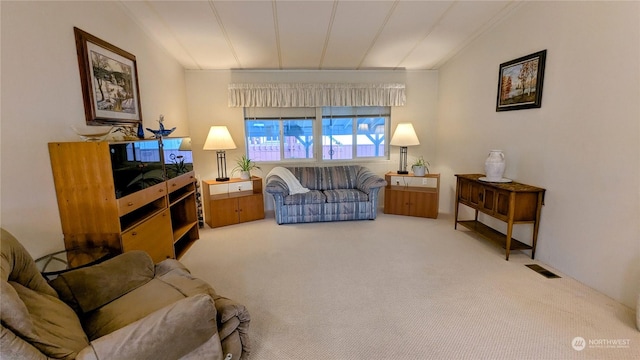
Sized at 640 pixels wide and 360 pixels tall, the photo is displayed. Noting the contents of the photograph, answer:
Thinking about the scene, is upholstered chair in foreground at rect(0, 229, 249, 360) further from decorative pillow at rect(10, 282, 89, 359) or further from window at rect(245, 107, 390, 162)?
window at rect(245, 107, 390, 162)

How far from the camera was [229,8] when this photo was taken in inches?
110

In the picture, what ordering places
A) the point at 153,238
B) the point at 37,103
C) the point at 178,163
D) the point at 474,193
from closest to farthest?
the point at 37,103
the point at 153,238
the point at 178,163
the point at 474,193

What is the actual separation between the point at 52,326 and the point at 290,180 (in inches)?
130

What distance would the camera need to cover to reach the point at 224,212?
4.21m

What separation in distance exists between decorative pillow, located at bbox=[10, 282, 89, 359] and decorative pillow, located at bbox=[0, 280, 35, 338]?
30 millimetres

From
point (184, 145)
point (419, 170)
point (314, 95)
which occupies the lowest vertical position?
point (419, 170)

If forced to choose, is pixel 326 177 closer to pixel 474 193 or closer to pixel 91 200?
pixel 474 193

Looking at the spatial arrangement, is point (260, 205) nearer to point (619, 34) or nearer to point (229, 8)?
point (229, 8)

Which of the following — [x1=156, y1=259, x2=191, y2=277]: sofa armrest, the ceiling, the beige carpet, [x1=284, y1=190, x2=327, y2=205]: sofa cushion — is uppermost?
the ceiling

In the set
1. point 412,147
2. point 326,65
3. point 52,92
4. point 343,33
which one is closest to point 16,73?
point 52,92

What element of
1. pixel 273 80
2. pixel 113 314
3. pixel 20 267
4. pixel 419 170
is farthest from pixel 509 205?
pixel 273 80

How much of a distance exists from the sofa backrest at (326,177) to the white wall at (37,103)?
2891 millimetres

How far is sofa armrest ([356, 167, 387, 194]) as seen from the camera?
4285mm

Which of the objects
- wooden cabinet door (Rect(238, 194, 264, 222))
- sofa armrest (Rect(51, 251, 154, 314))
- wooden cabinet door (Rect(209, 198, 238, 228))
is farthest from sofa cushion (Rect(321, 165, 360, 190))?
sofa armrest (Rect(51, 251, 154, 314))
